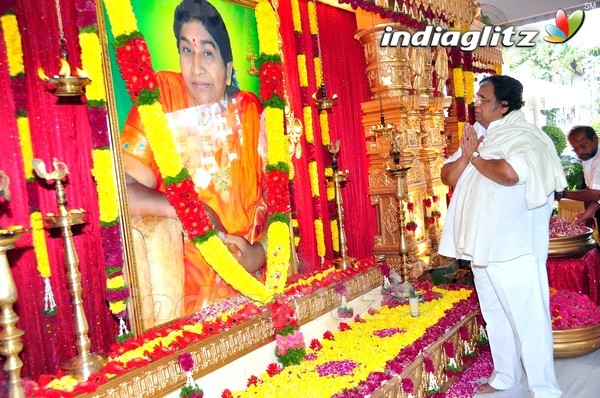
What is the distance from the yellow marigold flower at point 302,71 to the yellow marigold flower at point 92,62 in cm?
256

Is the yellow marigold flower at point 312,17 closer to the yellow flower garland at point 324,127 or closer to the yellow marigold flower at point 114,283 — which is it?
the yellow flower garland at point 324,127

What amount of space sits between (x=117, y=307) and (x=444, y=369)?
2400 mm

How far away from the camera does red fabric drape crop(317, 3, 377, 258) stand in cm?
625

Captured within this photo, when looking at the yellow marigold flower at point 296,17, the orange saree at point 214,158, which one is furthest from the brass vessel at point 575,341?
the yellow marigold flower at point 296,17

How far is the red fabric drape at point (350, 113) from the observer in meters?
6.25

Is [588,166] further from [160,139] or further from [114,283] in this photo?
[114,283]

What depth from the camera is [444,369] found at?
153 inches

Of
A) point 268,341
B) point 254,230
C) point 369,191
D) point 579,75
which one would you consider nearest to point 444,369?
point 268,341

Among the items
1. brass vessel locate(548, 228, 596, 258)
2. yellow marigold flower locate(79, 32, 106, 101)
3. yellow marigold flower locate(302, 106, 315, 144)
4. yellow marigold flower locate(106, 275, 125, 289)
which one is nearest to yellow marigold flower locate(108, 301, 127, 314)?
yellow marigold flower locate(106, 275, 125, 289)

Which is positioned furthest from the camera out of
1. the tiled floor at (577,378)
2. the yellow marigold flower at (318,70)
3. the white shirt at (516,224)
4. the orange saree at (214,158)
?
the yellow marigold flower at (318,70)

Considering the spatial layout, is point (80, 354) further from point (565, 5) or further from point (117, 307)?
point (565, 5)

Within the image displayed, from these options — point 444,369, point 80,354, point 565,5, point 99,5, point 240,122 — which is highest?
point 565,5

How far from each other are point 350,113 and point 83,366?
14.9 ft

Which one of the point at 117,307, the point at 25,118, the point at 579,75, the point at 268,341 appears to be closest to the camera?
the point at 25,118
